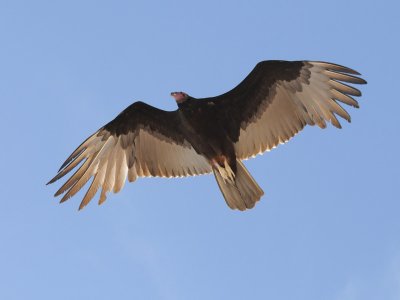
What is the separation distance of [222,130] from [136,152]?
4.68ft

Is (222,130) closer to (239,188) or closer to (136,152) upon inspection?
(239,188)

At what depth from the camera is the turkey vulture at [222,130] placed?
10609mm

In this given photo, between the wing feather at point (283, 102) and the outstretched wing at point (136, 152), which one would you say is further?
the outstretched wing at point (136, 152)

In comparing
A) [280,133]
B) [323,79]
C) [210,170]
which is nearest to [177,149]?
[210,170]

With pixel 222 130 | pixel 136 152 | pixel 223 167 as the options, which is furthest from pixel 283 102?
pixel 136 152

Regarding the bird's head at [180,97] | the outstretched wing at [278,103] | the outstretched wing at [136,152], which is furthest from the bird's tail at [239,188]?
the bird's head at [180,97]

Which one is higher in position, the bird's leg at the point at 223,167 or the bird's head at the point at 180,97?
the bird's head at the point at 180,97

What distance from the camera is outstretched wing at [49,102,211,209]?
37.2 ft

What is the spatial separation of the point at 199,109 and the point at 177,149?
1082mm

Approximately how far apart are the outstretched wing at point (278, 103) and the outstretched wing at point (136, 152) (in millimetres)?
730

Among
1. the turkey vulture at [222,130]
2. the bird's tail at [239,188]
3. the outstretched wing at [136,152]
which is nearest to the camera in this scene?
the bird's tail at [239,188]

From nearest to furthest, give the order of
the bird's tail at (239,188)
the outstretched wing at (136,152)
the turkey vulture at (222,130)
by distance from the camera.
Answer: the bird's tail at (239,188)
the turkey vulture at (222,130)
the outstretched wing at (136,152)

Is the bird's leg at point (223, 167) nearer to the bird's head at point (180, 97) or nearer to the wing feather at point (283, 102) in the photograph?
the wing feather at point (283, 102)

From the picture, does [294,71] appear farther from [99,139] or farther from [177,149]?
[99,139]
